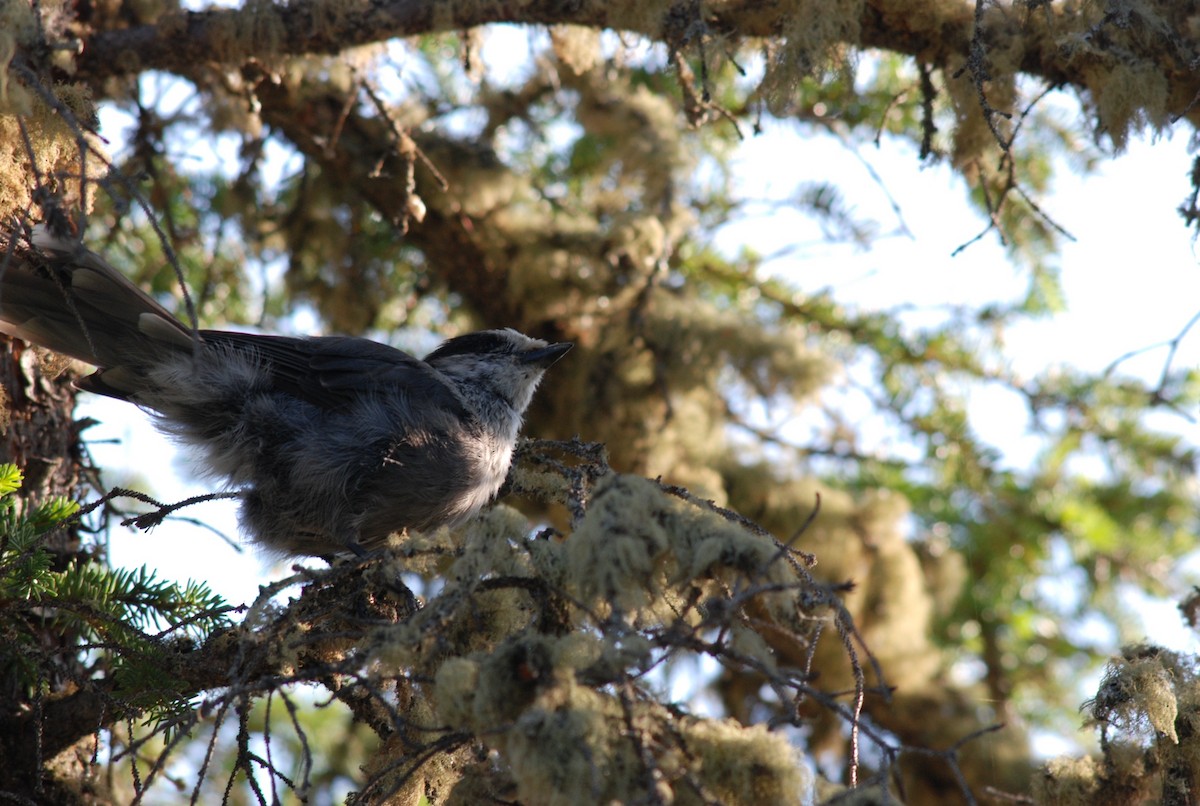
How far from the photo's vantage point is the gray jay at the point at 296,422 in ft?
10.3

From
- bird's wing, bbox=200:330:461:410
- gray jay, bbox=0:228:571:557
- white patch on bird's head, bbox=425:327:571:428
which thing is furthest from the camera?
white patch on bird's head, bbox=425:327:571:428

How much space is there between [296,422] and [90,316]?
685mm

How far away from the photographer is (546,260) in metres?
4.25

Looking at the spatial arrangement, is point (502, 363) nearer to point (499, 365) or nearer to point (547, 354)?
point (499, 365)

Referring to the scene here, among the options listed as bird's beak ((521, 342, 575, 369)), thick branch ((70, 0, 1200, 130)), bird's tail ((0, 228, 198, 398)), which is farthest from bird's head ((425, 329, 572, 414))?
thick branch ((70, 0, 1200, 130))

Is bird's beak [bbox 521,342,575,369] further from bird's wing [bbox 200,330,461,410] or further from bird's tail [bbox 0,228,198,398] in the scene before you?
bird's tail [bbox 0,228,198,398]

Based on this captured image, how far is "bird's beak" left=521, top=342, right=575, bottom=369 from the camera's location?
3.96 meters

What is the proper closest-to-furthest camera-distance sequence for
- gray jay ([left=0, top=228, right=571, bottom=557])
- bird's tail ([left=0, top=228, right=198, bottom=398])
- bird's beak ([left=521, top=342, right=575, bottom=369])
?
bird's tail ([left=0, top=228, right=198, bottom=398]), gray jay ([left=0, top=228, right=571, bottom=557]), bird's beak ([left=521, top=342, right=575, bottom=369])

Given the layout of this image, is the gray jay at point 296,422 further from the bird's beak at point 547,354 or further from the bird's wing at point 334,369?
the bird's beak at point 547,354

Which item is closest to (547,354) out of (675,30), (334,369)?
(334,369)

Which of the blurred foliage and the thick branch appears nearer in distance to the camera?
the thick branch

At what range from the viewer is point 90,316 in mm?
3098

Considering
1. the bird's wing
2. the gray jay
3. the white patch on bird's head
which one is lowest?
the gray jay

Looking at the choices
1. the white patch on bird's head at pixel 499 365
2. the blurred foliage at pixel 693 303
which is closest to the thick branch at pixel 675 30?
the blurred foliage at pixel 693 303
